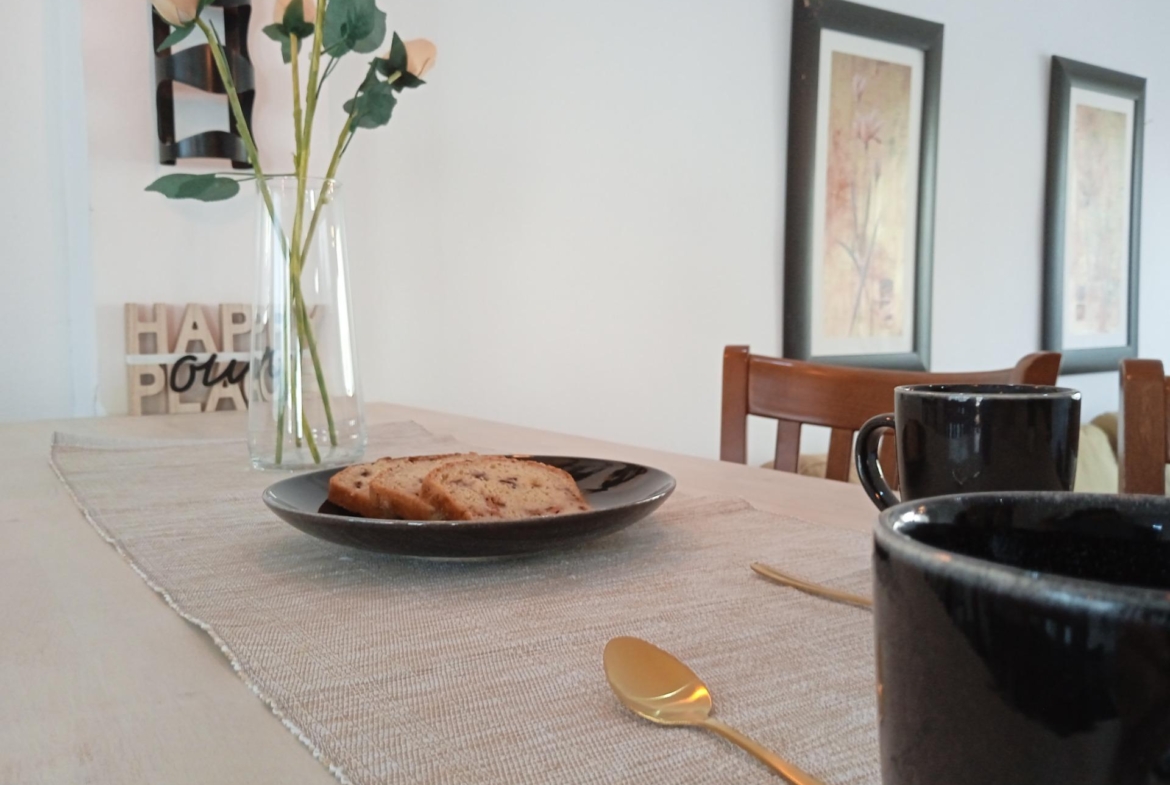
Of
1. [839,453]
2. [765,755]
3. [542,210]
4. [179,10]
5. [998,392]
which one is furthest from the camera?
[542,210]

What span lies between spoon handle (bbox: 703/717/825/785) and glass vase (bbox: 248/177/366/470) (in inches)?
24.5

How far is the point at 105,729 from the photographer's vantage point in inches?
12.6

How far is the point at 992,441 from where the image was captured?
1.49 feet

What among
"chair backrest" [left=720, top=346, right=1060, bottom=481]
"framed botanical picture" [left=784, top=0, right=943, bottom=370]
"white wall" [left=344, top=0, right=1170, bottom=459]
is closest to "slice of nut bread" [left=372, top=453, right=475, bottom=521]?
"chair backrest" [left=720, top=346, right=1060, bottom=481]

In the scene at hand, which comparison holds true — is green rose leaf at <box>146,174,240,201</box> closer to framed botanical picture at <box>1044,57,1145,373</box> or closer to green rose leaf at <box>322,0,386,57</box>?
green rose leaf at <box>322,0,386,57</box>

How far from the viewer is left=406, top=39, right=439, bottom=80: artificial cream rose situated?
3.05ft

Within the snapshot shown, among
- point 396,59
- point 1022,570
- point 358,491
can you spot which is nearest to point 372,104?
point 396,59

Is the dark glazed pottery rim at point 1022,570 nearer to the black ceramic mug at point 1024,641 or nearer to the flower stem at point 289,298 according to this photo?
the black ceramic mug at point 1024,641

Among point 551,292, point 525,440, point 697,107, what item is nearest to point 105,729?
point 525,440

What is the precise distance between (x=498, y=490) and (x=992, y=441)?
11.1 inches

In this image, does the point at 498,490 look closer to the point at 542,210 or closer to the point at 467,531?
the point at 467,531

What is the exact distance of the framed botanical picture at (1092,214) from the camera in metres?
3.03

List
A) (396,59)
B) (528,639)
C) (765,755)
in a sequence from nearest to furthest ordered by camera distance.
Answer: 1. (765,755)
2. (528,639)
3. (396,59)

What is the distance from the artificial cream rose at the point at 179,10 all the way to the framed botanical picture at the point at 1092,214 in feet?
9.48
